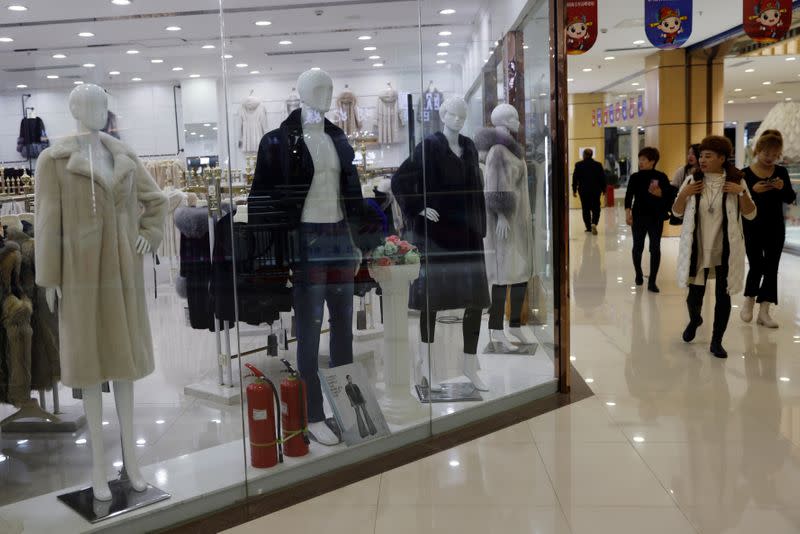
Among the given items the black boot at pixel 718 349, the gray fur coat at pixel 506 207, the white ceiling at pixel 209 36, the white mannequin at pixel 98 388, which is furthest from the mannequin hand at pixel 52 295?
the black boot at pixel 718 349

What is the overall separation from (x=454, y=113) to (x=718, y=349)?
2.72 metres

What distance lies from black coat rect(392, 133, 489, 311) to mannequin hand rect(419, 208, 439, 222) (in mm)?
18

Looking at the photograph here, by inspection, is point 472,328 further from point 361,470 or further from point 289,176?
point 289,176

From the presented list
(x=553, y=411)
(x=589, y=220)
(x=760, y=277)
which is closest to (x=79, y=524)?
(x=553, y=411)

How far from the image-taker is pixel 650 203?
8.26m

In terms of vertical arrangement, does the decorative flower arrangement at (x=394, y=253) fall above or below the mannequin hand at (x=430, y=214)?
below

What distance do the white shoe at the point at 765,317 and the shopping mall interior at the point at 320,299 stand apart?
4.00ft

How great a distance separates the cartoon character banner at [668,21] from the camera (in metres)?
7.68

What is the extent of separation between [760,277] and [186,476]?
5.18 m

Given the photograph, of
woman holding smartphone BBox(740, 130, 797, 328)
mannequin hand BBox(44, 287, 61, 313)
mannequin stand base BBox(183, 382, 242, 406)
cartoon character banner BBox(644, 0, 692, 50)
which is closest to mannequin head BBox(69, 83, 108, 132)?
mannequin hand BBox(44, 287, 61, 313)

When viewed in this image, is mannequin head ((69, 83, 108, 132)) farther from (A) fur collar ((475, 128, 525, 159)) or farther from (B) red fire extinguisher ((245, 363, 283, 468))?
(A) fur collar ((475, 128, 525, 159))

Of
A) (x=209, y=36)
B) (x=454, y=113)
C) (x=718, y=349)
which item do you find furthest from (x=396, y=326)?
(x=718, y=349)

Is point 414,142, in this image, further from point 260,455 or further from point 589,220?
point 589,220

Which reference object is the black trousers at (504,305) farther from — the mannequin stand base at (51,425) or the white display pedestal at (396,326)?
the mannequin stand base at (51,425)
